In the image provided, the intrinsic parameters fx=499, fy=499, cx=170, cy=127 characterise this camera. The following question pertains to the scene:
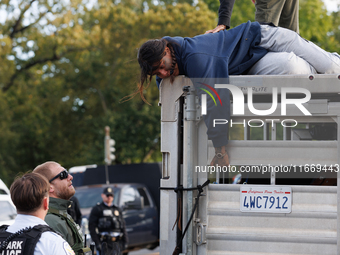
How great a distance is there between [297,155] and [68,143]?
26155mm

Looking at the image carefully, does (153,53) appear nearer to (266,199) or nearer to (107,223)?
(266,199)

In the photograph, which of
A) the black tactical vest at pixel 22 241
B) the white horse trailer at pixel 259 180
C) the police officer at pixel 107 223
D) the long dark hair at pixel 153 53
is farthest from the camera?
the police officer at pixel 107 223

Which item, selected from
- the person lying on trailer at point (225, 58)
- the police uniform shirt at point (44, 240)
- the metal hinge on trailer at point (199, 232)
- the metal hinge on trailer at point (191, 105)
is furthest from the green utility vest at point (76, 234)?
the metal hinge on trailer at point (191, 105)

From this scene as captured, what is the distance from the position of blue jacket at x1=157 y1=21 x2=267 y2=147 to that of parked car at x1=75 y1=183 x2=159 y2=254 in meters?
8.73

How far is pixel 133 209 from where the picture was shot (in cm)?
1270

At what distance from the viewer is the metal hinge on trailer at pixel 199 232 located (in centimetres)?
330

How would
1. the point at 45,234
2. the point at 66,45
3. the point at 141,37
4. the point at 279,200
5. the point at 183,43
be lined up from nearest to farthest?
1. the point at 45,234
2. the point at 279,200
3. the point at 183,43
4. the point at 141,37
5. the point at 66,45

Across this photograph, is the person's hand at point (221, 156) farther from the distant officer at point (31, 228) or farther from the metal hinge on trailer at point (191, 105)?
the distant officer at point (31, 228)

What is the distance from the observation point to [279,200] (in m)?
3.23

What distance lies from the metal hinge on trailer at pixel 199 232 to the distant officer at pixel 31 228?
2.81 feet

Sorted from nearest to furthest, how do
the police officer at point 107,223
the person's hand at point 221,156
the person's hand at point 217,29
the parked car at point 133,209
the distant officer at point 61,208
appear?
the person's hand at point 221,156
the distant officer at point 61,208
the person's hand at point 217,29
the police officer at point 107,223
the parked car at point 133,209

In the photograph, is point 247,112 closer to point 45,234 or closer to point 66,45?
point 45,234

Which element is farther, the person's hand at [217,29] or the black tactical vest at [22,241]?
the person's hand at [217,29]

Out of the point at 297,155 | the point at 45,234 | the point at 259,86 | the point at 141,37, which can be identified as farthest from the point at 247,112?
the point at 141,37
